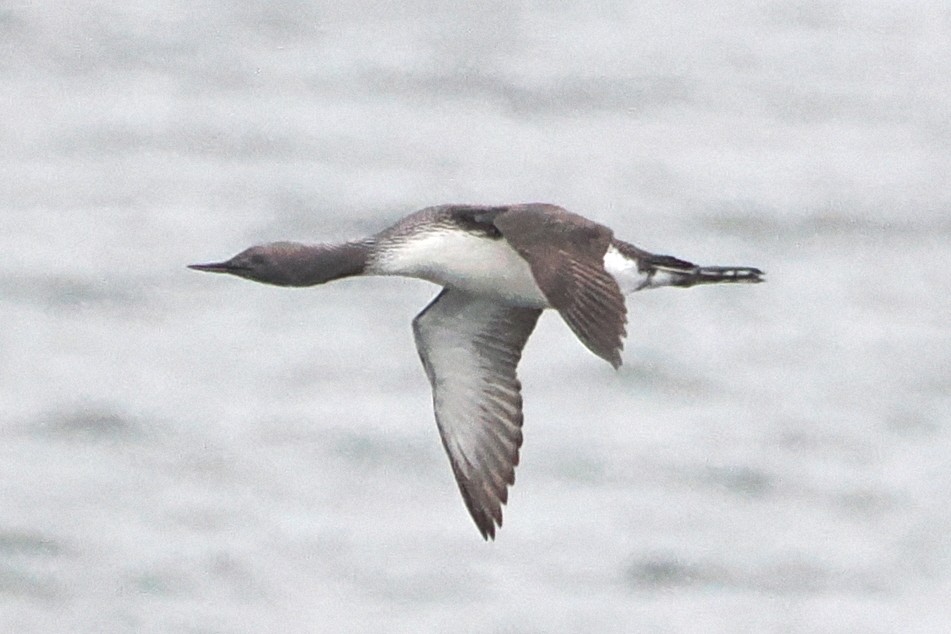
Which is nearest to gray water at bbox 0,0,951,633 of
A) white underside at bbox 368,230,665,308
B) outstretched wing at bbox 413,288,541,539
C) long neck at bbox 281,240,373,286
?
outstretched wing at bbox 413,288,541,539

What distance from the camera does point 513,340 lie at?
41.7 feet

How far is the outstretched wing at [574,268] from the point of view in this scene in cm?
1083

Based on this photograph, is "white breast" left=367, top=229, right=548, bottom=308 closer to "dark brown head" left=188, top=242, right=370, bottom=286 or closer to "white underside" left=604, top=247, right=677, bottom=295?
"dark brown head" left=188, top=242, right=370, bottom=286

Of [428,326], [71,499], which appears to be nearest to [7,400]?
[71,499]

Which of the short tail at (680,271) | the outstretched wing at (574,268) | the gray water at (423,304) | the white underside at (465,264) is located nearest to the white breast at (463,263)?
the white underside at (465,264)

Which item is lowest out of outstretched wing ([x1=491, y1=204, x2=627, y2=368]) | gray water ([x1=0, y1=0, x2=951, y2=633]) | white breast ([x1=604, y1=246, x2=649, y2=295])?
outstretched wing ([x1=491, y1=204, x2=627, y2=368])

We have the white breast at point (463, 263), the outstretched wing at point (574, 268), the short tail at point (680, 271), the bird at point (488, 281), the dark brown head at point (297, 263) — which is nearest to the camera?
the outstretched wing at point (574, 268)

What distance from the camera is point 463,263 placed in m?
12.0

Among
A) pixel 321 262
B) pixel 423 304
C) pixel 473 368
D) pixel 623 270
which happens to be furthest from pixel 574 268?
pixel 423 304

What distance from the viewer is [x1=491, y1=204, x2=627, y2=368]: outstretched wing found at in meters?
10.8

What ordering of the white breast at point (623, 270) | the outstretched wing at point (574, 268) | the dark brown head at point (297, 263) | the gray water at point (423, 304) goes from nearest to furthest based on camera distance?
the outstretched wing at point (574, 268)
the dark brown head at point (297, 263)
the white breast at point (623, 270)
the gray water at point (423, 304)

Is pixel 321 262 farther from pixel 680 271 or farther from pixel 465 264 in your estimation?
pixel 680 271

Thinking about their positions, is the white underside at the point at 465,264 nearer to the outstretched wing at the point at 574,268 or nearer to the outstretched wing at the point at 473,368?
the outstretched wing at the point at 574,268

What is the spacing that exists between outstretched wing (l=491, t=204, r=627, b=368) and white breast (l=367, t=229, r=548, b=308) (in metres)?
0.31
